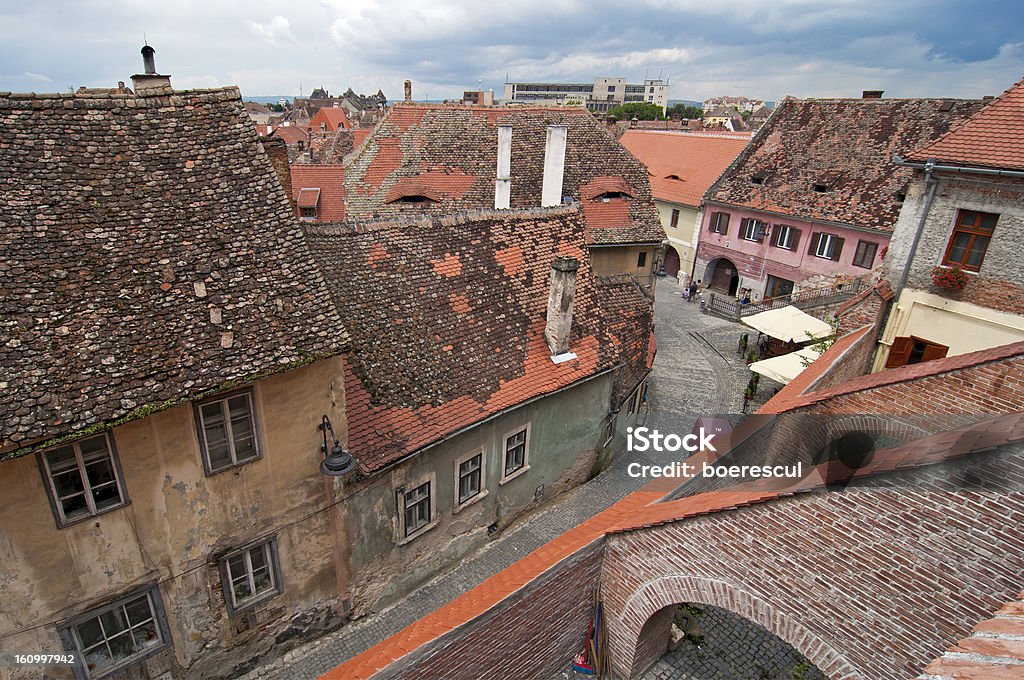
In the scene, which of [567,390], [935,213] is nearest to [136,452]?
[567,390]

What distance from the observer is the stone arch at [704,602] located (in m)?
6.50

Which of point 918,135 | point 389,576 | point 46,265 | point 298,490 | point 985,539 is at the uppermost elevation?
point 918,135

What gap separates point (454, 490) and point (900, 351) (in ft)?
45.0

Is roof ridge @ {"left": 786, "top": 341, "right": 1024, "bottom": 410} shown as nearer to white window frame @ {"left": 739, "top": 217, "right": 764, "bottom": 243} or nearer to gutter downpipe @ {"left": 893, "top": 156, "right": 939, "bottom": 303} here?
gutter downpipe @ {"left": 893, "top": 156, "right": 939, "bottom": 303}

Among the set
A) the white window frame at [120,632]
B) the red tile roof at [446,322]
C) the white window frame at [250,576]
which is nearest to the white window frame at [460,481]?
the red tile roof at [446,322]

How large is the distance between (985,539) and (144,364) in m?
9.96

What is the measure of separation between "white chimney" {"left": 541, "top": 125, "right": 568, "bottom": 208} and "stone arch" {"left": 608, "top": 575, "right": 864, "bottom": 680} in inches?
623

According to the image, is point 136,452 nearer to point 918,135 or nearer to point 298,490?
point 298,490

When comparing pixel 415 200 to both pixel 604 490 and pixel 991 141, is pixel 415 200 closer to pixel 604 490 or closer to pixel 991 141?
pixel 604 490

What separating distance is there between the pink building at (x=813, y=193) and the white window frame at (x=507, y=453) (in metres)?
22.1

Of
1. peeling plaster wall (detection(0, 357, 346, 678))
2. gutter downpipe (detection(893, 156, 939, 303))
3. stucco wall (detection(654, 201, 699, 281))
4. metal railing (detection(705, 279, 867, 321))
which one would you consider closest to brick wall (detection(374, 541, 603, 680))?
peeling plaster wall (detection(0, 357, 346, 678))

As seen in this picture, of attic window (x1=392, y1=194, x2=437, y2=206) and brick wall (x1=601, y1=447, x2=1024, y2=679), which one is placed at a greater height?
attic window (x1=392, y1=194, x2=437, y2=206)

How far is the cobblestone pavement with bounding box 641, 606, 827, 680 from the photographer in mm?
9367

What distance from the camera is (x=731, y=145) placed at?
37562 mm
